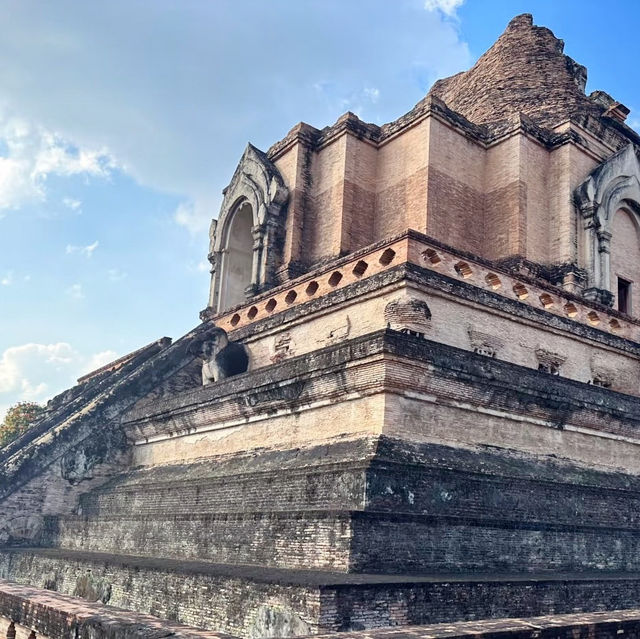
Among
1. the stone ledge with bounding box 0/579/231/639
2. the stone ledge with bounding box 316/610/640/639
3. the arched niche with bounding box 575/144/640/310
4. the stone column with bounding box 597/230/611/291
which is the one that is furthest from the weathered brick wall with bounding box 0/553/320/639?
the stone column with bounding box 597/230/611/291

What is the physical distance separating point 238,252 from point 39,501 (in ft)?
25.7

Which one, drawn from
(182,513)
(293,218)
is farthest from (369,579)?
(293,218)

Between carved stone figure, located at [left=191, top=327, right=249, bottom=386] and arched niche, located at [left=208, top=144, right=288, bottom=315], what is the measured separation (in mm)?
2622

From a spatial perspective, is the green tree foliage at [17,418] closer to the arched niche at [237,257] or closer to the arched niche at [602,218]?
the arched niche at [237,257]

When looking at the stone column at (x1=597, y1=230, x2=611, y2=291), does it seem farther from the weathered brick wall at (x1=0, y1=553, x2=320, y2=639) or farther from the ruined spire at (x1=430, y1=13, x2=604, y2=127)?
the weathered brick wall at (x1=0, y1=553, x2=320, y2=639)

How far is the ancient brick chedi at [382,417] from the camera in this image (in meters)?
7.39

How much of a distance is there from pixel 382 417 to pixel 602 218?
8.97 metres

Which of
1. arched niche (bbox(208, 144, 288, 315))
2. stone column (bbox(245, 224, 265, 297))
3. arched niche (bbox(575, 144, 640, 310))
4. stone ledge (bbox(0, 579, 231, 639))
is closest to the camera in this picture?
stone ledge (bbox(0, 579, 231, 639))

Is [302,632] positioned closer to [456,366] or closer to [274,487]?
[274,487]

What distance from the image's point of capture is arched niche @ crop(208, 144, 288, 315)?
16250 millimetres

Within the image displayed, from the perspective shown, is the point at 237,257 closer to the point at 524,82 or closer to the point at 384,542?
the point at 524,82

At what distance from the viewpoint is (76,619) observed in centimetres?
664

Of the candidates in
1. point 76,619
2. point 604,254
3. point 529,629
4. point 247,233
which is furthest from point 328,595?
point 247,233

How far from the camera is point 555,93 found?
17984mm
